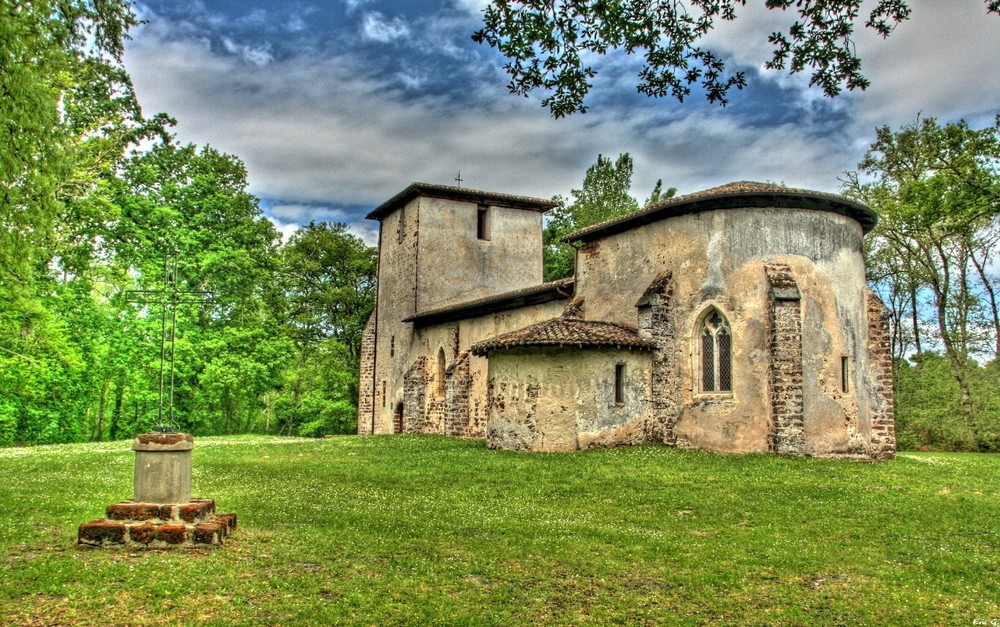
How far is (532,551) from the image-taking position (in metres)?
8.07

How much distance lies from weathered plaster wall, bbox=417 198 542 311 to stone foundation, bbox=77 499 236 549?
22.5 metres

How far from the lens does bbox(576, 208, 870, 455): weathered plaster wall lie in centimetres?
1736

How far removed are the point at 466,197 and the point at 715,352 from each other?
15983mm

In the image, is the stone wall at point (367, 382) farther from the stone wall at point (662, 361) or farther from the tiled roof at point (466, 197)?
the stone wall at point (662, 361)

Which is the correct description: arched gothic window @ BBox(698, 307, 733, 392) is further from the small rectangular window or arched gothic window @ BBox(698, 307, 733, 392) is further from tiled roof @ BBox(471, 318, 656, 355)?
the small rectangular window

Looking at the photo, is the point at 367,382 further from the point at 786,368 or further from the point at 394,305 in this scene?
the point at 786,368

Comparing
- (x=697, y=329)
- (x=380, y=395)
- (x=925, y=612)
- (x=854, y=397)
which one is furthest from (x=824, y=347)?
(x=380, y=395)

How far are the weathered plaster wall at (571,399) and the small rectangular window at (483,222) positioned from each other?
1359 cm

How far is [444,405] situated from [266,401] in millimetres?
23635

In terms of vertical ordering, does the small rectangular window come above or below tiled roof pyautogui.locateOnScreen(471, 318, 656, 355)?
above

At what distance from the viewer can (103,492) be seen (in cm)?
1173

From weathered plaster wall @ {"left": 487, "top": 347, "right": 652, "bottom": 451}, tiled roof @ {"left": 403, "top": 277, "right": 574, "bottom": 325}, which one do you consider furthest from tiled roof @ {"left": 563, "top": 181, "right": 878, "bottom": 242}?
tiled roof @ {"left": 403, "top": 277, "right": 574, "bottom": 325}

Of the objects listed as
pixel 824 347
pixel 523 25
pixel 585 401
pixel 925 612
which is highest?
pixel 523 25

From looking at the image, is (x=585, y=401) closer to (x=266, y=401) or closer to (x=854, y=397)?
(x=854, y=397)
